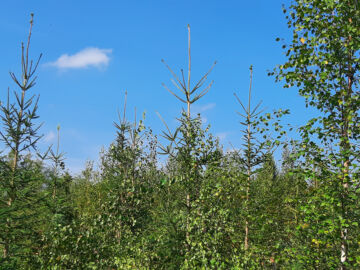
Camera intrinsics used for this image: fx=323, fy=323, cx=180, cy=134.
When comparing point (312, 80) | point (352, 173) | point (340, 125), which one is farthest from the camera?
point (312, 80)

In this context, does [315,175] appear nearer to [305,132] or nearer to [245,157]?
[305,132]

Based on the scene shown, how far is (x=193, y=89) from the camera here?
881 centimetres

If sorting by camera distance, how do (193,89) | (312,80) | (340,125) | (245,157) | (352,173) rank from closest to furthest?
(352,173)
(340,125)
(312,80)
(193,89)
(245,157)

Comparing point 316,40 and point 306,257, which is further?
point 316,40

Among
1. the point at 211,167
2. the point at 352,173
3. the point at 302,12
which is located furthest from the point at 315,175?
the point at 302,12

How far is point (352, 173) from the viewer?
5844 mm

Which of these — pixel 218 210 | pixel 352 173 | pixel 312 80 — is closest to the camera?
pixel 352 173

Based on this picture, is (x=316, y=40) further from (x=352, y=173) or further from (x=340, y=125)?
(x=352, y=173)

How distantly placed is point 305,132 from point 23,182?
293 inches

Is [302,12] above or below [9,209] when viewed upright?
above

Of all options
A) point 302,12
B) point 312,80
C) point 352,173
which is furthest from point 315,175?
point 302,12

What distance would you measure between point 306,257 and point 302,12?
4.97 m

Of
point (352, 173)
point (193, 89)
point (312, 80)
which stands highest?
point (193, 89)

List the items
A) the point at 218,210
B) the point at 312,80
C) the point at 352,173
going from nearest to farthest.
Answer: the point at 352,173
the point at 312,80
the point at 218,210
